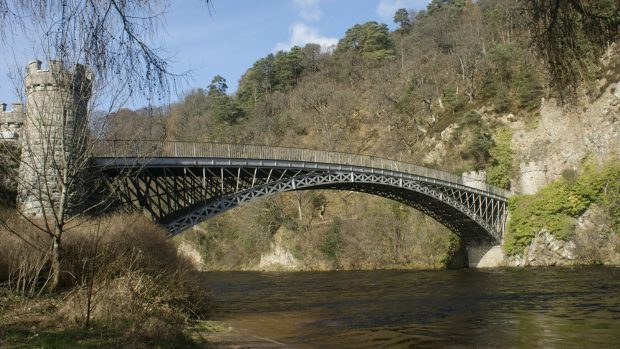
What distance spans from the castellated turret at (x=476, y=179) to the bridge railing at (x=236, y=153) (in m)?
0.10

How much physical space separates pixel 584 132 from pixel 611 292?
22.6 meters

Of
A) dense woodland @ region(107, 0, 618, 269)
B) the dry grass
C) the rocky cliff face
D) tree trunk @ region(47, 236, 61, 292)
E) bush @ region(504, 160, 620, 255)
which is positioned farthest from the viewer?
dense woodland @ region(107, 0, 618, 269)

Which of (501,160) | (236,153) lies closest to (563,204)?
(501,160)

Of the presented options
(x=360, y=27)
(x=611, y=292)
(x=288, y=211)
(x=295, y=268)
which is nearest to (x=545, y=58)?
(x=611, y=292)

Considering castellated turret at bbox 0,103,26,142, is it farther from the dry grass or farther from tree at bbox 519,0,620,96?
tree at bbox 519,0,620,96

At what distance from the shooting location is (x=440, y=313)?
1806cm

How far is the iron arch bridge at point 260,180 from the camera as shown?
915 inches

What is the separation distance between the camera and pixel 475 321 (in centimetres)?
1606

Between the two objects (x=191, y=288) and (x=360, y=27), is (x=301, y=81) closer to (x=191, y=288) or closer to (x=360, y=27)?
(x=360, y=27)

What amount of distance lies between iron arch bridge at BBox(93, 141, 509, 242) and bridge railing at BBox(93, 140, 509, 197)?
0.04 meters

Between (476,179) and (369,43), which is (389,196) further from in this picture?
(369,43)

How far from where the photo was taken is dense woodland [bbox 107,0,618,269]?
47.6 m

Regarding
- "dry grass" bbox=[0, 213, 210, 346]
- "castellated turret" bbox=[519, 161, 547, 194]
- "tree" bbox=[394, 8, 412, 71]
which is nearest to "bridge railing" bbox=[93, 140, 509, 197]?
"castellated turret" bbox=[519, 161, 547, 194]

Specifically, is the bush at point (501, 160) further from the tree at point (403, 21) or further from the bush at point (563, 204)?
the tree at point (403, 21)
